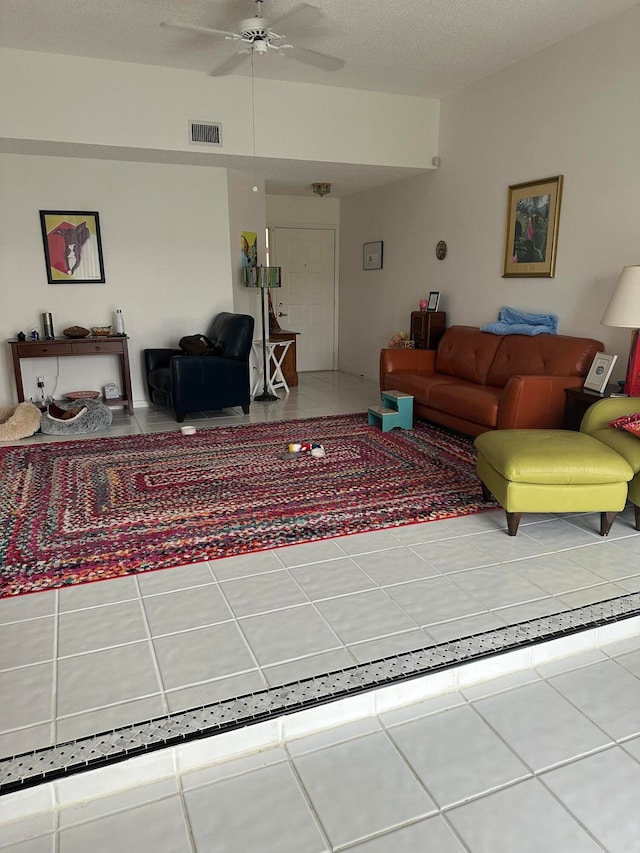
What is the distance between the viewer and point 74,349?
5.36m

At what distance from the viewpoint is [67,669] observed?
1.96m

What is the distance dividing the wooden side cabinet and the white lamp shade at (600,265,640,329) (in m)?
2.31

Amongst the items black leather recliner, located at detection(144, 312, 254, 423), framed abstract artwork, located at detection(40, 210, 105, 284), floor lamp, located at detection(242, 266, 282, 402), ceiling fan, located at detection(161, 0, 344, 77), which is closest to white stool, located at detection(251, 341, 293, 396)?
floor lamp, located at detection(242, 266, 282, 402)

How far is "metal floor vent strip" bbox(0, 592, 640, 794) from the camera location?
1571 millimetres

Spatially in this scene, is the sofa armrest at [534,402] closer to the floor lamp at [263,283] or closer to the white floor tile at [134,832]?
the floor lamp at [263,283]

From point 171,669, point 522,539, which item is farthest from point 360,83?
point 171,669

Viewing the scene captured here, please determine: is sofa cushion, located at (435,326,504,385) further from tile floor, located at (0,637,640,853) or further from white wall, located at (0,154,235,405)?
tile floor, located at (0,637,640,853)

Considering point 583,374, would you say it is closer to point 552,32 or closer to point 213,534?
point 552,32

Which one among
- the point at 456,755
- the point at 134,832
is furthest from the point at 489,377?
the point at 134,832

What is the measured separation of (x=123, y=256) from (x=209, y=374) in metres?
1.54

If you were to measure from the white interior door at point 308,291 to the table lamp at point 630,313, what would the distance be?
4883 millimetres

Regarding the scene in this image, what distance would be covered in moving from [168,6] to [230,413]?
10.6 feet

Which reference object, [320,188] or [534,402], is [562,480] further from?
[320,188]

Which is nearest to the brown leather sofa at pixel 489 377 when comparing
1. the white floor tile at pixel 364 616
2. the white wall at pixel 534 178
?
the white wall at pixel 534 178
